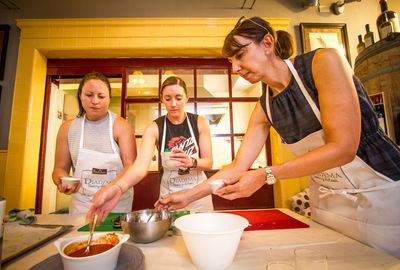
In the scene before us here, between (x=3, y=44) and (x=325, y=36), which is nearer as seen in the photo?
(x=3, y=44)

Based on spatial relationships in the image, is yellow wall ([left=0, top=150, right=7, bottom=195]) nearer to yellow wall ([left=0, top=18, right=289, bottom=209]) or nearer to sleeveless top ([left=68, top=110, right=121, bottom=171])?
yellow wall ([left=0, top=18, right=289, bottom=209])

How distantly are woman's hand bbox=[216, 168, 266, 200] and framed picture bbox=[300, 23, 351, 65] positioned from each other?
3178 millimetres

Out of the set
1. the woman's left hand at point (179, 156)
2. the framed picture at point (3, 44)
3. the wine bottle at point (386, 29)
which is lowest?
the woman's left hand at point (179, 156)

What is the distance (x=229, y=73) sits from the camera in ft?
11.4

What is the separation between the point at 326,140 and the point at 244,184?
0.42m

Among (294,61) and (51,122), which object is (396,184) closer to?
(294,61)

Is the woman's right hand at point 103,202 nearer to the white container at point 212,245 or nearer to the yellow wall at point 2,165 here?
the white container at point 212,245

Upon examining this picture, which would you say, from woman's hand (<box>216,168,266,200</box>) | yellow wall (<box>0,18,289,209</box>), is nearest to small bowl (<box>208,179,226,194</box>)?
woman's hand (<box>216,168,266,200</box>)

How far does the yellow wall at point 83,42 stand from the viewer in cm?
293

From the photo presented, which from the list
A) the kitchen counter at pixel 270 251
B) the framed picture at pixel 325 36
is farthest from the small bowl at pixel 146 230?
the framed picture at pixel 325 36

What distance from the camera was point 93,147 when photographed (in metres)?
1.76

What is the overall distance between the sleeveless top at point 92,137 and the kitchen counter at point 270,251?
33.0 inches

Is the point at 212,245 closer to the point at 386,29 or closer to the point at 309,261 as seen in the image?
the point at 309,261

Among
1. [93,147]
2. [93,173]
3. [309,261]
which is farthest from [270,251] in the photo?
[93,147]
